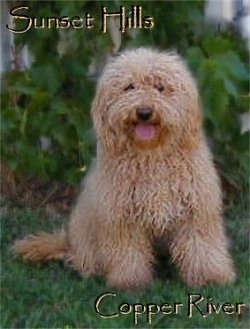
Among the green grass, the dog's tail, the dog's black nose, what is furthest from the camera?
the dog's tail

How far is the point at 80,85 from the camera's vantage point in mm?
2832

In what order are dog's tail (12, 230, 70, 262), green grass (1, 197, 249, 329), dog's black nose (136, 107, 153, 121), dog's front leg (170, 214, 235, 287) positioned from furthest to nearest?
1. dog's tail (12, 230, 70, 262)
2. dog's front leg (170, 214, 235, 287)
3. green grass (1, 197, 249, 329)
4. dog's black nose (136, 107, 153, 121)

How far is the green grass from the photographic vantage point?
2.56 metres

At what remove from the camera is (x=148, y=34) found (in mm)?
2689

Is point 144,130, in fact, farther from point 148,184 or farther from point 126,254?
point 126,254

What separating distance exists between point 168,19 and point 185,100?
14.7 inches

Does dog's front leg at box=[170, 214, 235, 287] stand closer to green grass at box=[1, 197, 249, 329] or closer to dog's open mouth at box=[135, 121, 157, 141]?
green grass at box=[1, 197, 249, 329]

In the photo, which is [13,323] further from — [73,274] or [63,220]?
[63,220]

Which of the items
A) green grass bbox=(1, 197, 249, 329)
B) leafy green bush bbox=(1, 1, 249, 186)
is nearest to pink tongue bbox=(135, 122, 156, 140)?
leafy green bush bbox=(1, 1, 249, 186)

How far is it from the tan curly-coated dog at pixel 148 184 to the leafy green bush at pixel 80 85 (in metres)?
0.13

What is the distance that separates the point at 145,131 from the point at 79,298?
21.8 inches

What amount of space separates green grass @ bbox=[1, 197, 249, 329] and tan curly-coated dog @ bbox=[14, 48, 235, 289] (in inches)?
1.9

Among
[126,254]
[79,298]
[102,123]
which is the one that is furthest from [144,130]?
[79,298]

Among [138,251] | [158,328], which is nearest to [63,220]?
[138,251]
